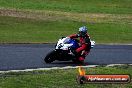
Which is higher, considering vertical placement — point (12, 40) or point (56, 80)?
point (56, 80)

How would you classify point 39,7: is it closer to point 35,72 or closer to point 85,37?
point 85,37

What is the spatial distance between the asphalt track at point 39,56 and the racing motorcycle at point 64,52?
8.5 inches

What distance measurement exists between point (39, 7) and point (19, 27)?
15.0m

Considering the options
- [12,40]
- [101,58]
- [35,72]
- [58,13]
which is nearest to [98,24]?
[58,13]

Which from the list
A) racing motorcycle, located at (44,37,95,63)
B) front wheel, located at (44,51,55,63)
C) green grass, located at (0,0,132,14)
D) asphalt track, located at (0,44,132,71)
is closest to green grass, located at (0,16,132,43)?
asphalt track, located at (0,44,132,71)

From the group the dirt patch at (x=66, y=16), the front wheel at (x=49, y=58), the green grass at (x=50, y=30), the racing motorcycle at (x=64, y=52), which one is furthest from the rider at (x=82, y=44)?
the dirt patch at (x=66, y=16)

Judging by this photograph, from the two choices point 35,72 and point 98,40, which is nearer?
point 35,72

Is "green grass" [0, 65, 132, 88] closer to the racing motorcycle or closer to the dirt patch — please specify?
the racing motorcycle

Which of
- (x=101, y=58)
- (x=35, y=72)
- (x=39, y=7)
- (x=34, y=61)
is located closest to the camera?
(x=35, y=72)

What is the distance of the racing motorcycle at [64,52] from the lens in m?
20.6

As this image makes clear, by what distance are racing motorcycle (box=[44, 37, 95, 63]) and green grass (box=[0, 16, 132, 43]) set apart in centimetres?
842

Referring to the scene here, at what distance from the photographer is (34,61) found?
2053 cm

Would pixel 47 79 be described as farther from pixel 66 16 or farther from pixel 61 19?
pixel 66 16

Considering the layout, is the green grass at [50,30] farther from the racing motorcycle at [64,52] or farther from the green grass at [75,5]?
the green grass at [75,5]
